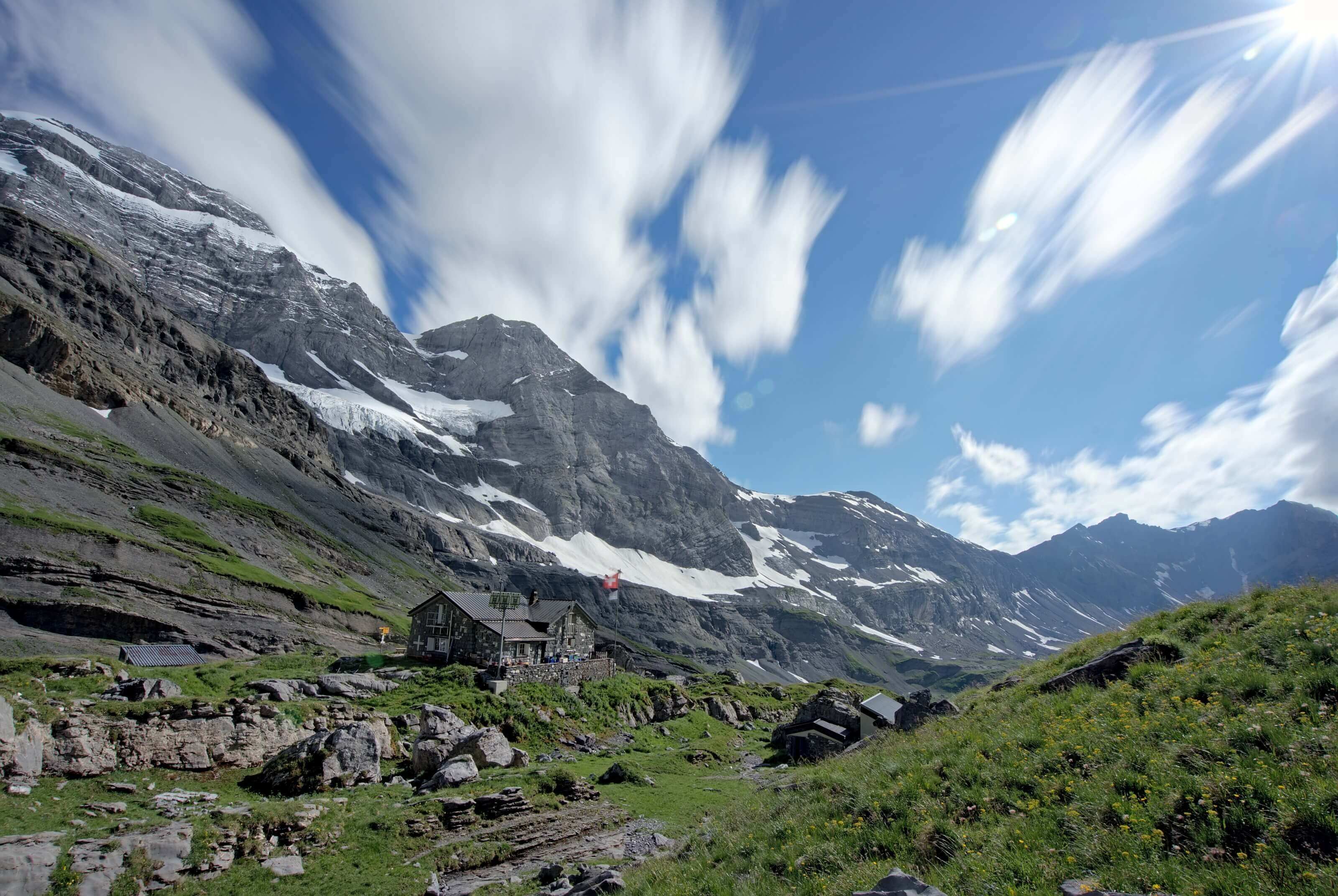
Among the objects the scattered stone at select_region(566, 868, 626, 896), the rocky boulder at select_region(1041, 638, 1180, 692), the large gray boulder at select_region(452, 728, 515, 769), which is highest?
the large gray boulder at select_region(452, 728, 515, 769)

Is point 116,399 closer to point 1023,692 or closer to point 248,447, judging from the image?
point 248,447

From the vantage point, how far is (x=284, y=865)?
18.0m

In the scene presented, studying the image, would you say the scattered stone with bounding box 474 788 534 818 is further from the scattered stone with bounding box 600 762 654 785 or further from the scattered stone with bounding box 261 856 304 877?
the scattered stone with bounding box 600 762 654 785

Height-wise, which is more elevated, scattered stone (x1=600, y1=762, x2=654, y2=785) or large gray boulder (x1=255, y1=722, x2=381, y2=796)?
large gray boulder (x1=255, y1=722, x2=381, y2=796)

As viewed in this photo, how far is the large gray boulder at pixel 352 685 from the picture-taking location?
1391 inches

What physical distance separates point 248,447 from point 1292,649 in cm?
20584

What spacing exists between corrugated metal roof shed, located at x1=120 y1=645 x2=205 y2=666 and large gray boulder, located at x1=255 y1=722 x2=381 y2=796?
82.0 feet

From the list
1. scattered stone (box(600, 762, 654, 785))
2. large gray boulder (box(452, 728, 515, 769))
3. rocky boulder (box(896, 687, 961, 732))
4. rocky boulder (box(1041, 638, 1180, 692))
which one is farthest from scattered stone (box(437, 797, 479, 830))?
rocky boulder (box(1041, 638, 1180, 692))

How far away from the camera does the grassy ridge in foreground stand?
7.57 meters

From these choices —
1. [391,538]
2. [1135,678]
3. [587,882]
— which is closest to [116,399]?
[391,538]

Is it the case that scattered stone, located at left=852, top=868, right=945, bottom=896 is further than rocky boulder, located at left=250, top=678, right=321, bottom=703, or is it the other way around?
rocky boulder, located at left=250, top=678, right=321, bottom=703

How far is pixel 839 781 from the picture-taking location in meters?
14.5

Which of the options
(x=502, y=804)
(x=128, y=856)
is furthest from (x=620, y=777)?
(x=128, y=856)

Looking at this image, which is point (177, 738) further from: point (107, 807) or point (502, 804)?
point (502, 804)
